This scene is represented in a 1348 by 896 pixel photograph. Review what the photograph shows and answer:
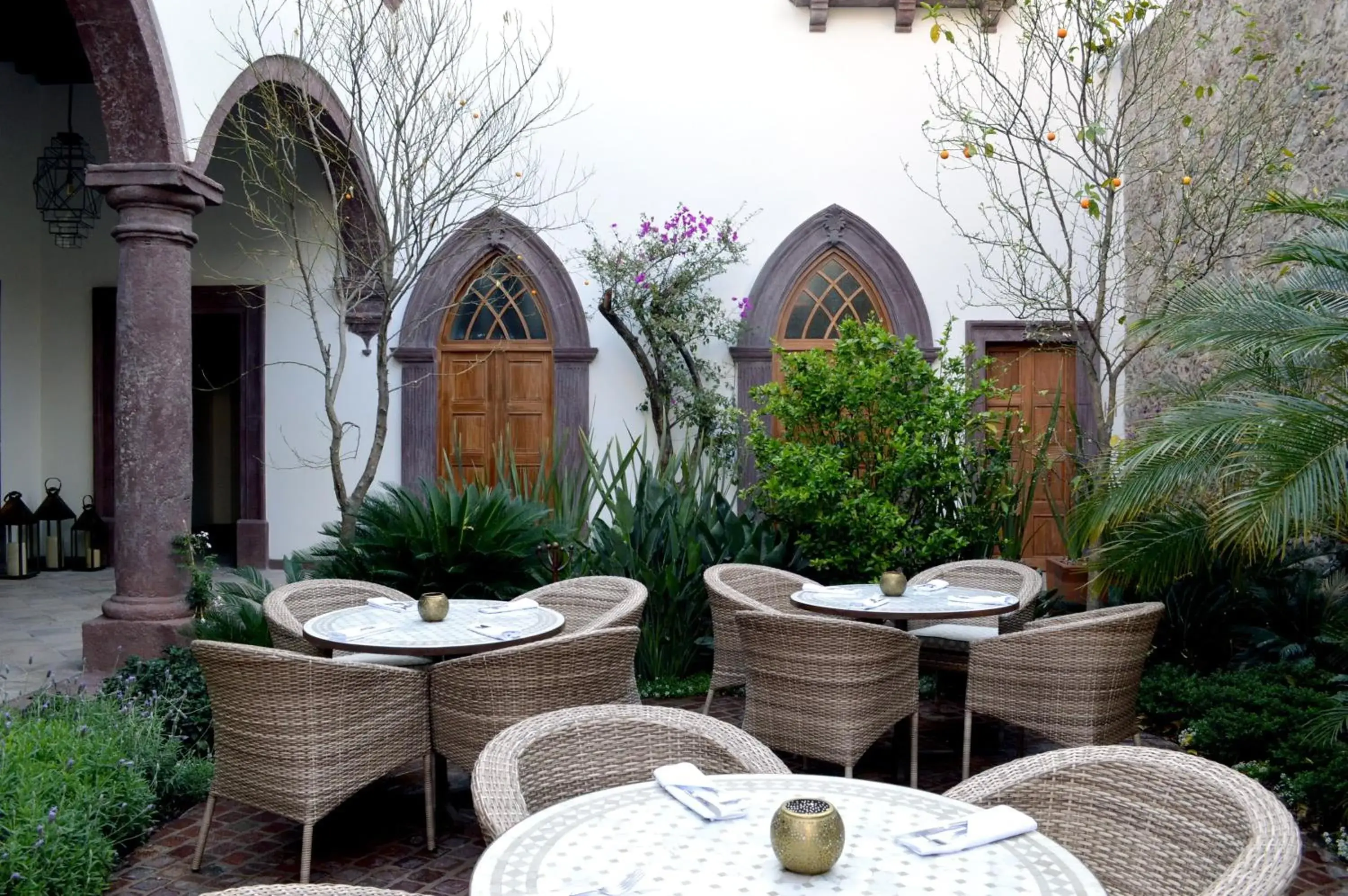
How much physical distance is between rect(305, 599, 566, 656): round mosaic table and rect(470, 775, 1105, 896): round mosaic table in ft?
5.72

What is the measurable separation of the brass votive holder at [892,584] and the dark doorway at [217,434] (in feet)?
35.2

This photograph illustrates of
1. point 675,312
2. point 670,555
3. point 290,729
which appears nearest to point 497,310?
point 675,312

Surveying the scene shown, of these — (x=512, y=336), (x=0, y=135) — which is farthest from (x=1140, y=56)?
(x=0, y=135)

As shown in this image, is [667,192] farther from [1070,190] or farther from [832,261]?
[1070,190]

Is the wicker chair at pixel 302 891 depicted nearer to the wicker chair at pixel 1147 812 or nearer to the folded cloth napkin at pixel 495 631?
the wicker chair at pixel 1147 812

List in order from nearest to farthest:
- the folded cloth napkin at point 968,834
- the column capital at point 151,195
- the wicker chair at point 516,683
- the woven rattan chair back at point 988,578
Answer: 1. the folded cloth napkin at point 968,834
2. the wicker chair at point 516,683
3. the woven rattan chair back at point 988,578
4. the column capital at point 151,195

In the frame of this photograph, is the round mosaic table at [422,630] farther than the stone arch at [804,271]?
No

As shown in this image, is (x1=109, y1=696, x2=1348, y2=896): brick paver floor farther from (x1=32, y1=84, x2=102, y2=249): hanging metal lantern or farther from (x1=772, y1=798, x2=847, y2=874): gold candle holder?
(x1=32, y1=84, x2=102, y2=249): hanging metal lantern

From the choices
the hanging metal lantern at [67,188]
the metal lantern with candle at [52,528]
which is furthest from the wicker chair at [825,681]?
the metal lantern with candle at [52,528]

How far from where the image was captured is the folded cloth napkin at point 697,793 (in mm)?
1891

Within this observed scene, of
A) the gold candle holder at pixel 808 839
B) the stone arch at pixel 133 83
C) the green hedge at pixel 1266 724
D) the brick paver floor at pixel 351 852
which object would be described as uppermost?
the stone arch at pixel 133 83

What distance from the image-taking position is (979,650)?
13.3ft

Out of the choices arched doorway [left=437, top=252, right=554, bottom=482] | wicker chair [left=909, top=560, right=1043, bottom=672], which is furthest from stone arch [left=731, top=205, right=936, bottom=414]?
wicker chair [left=909, top=560, right=1043, bottom=672]

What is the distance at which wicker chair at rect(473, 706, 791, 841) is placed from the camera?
230 centimetres
